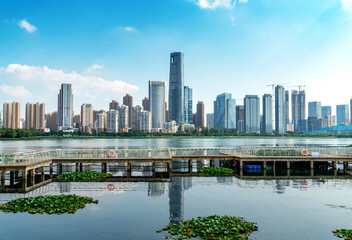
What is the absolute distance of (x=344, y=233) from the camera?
828 inches

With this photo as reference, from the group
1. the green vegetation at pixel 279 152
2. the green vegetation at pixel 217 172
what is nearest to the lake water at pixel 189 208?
the green vegetation at pixel 217 172

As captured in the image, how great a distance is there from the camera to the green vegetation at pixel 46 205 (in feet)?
84.7

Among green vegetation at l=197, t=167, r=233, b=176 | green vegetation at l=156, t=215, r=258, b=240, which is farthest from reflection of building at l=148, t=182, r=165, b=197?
green vegetation at l=197, t=167, r=233, b=176

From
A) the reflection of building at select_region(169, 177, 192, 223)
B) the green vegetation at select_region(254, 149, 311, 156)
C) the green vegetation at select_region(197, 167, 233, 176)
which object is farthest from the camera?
the green vegetation at select_region(254, 149, 311, 156)

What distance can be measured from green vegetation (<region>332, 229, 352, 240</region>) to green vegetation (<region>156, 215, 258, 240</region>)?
5.25 metres

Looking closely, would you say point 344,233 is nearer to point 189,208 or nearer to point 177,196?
point 189,208

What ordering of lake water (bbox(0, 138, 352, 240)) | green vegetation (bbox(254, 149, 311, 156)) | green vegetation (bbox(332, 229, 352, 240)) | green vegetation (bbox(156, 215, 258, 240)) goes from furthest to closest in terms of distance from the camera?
1. green vegetation (bbox(254, 149, 311, 156))
2. lake water (bbox(0, 138, 352, 240))
3. green vegetation (bbox(156, 215, 258, 240))
4. green vegetation (bbox(332, 229, 352, 240))

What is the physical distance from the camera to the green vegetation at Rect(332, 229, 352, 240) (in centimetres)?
2048

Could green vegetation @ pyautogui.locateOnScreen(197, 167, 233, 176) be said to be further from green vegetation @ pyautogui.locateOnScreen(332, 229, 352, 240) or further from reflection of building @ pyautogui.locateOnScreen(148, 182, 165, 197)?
green vegetation @ pyautogui.locateOnScreen(332, 229, 352, 240)

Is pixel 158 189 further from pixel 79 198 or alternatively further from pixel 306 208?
pixel 306 208

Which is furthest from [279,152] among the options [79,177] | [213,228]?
[213,228]

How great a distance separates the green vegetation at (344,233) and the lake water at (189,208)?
520 millimetres

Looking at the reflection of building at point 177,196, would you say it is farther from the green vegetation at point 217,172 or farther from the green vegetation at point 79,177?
the green vegetation at point 79,177

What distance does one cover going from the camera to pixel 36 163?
38.2 meters
